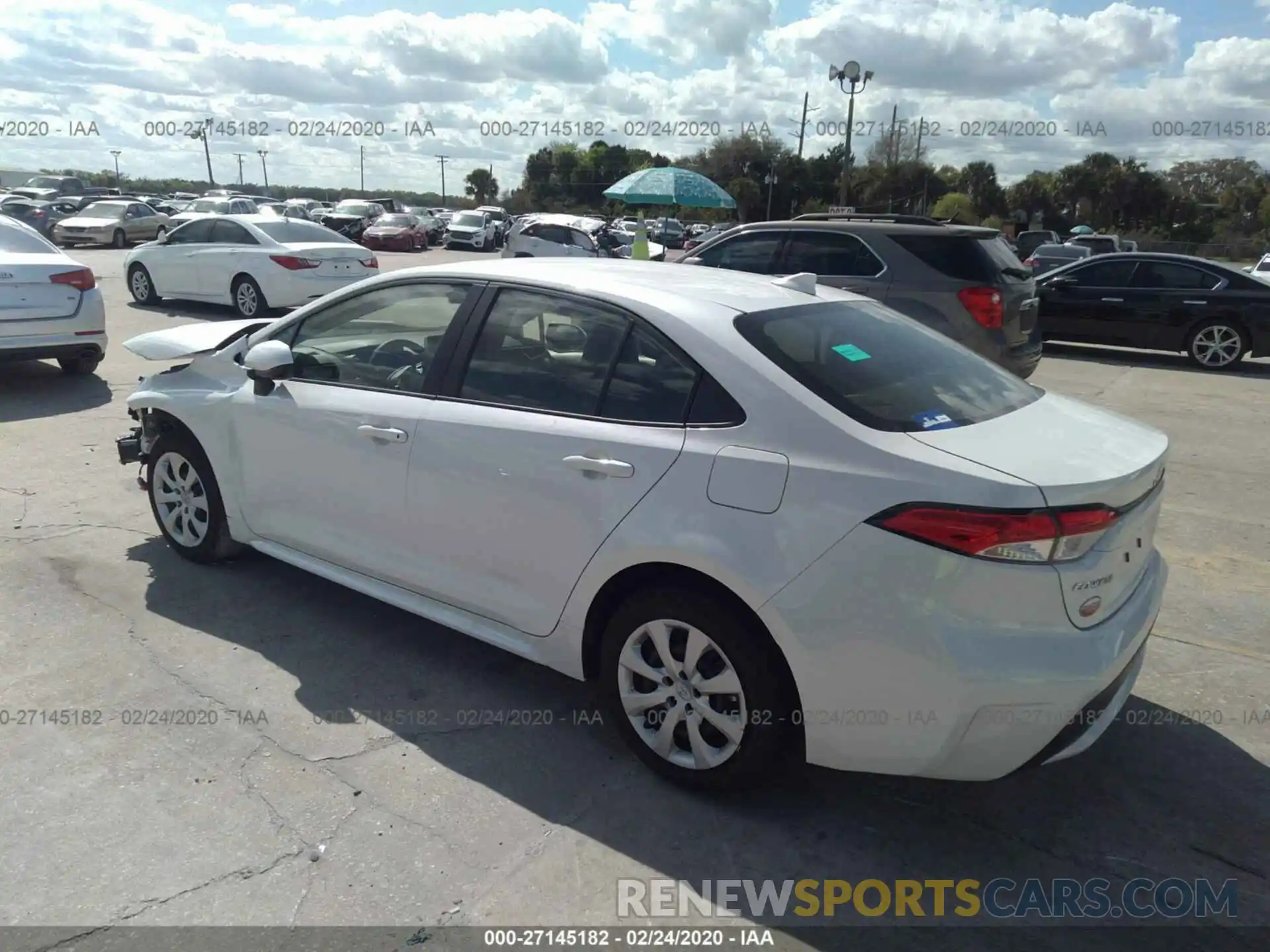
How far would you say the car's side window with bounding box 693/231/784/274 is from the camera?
30.0 ft

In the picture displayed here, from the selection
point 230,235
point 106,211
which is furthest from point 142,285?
point 106,211

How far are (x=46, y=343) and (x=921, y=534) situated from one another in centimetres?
858

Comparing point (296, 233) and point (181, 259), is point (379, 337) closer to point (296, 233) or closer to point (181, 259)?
point (296, 233)

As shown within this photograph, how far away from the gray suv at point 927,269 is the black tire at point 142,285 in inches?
399

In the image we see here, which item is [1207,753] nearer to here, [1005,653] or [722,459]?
[1005,653]

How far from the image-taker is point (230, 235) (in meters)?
14.1

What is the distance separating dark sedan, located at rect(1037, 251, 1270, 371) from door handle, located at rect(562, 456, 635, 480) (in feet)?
38.6

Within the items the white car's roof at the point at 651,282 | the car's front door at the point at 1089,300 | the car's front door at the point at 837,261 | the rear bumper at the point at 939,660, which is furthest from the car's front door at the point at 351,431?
the car's front door at the point at 1089,300

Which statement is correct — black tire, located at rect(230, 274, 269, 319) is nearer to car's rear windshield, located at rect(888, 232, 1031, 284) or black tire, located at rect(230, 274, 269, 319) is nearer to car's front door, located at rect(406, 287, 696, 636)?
car's rear windshield, located at rect(888, 232, 1031, 284)

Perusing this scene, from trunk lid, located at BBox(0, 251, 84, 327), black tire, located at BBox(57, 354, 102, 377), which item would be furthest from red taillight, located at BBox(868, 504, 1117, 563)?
black tire, located at BBox(57, 354, 102, 377)

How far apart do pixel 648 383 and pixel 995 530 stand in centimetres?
122

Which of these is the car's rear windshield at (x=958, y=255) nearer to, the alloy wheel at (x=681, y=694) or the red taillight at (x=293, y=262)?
the alloy wheel at (x=681, y=694)

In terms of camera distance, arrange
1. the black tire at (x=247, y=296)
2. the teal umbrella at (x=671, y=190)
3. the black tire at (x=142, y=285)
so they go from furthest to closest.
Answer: the teal umbrella at (x=671, y=190) < the black tire at (x=142, y=285) < the black tire at (x=247, y=296)

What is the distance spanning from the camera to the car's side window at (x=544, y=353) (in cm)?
343
